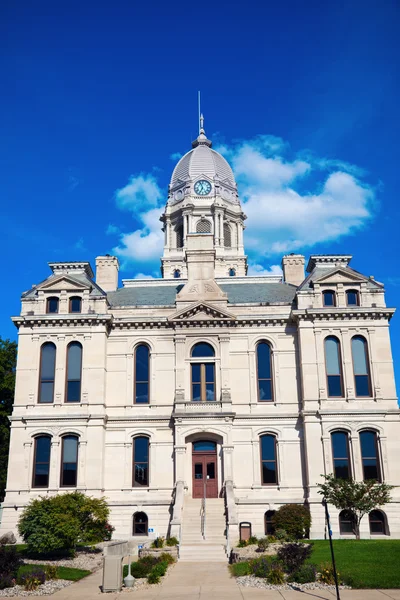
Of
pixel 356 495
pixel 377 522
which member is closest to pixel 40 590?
pixel 356 495

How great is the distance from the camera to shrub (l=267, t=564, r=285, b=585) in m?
20.1

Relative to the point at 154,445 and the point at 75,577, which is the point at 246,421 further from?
the point at 75,577

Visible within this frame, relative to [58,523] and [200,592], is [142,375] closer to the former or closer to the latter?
[58,523]

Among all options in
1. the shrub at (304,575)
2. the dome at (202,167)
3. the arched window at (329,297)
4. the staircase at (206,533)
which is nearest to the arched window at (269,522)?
the staircase at (206,533)

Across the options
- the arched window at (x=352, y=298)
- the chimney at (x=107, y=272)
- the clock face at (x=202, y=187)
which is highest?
the clock face at (x=202, y=187)

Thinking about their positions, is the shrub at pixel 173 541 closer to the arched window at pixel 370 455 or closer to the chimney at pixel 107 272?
the arched window at pixel 370 455

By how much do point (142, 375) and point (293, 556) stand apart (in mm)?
17701

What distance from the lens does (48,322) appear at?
Result: 36312 millimetres

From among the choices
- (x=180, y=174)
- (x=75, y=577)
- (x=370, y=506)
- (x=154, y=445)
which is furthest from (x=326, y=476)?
(x=180, y=174)

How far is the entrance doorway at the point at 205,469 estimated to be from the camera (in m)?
34.5

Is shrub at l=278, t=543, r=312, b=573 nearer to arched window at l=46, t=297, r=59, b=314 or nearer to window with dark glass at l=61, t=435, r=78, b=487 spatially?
window with dark glass at l=61, t=435, r=78, b=487

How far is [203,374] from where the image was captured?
36406 mm

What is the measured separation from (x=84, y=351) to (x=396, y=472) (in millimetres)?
18591

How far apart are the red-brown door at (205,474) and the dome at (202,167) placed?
156ft
